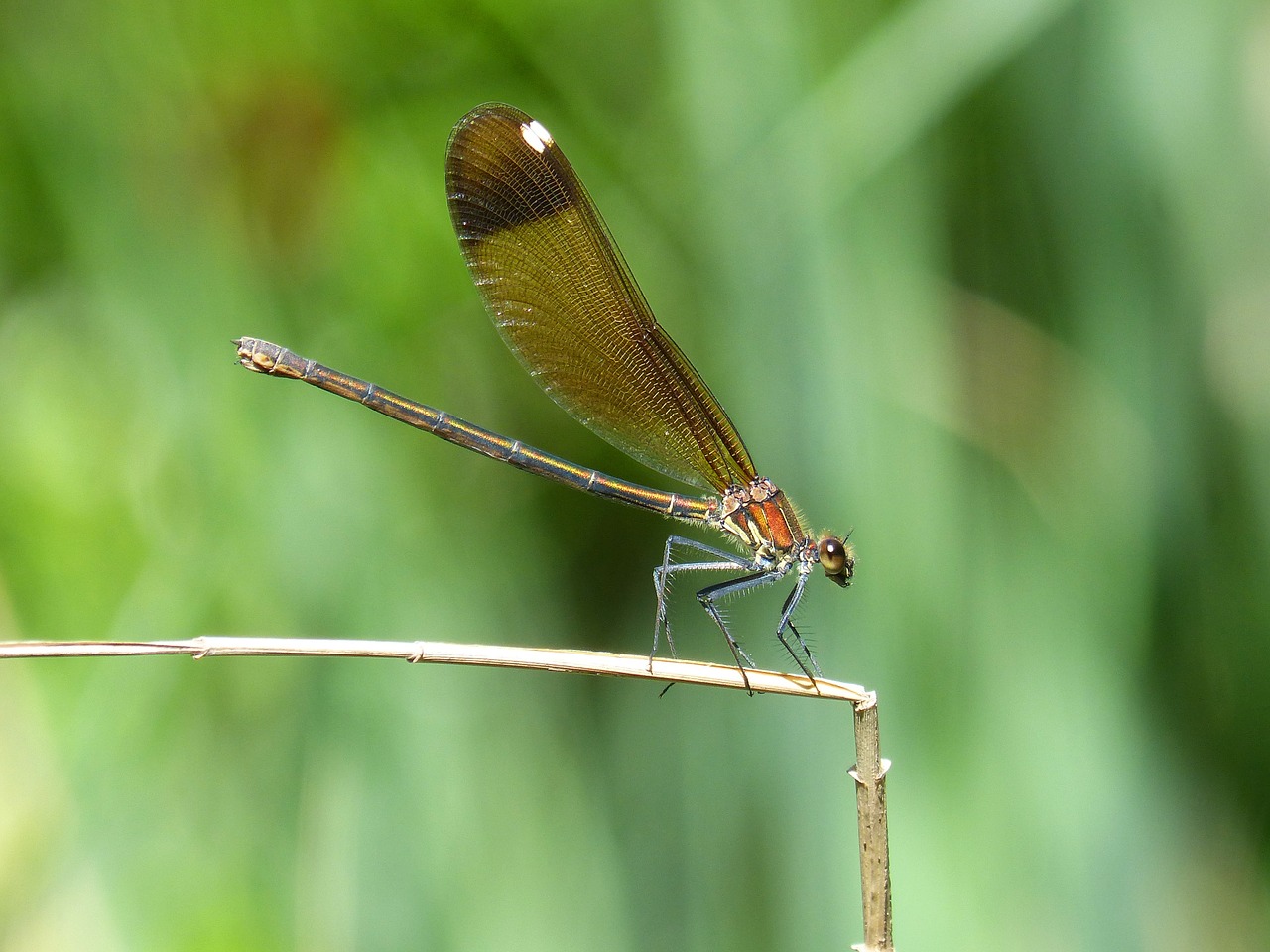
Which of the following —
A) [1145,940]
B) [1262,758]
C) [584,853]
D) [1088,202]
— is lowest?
[1145,940]

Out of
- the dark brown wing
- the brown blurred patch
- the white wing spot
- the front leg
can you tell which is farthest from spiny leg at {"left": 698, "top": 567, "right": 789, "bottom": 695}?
the brown blurred patch

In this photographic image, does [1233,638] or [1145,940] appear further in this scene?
[1233,638]

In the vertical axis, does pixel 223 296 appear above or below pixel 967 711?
above

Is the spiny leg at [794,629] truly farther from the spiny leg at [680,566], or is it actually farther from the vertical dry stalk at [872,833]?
the vertical dry stalk at [872,833]

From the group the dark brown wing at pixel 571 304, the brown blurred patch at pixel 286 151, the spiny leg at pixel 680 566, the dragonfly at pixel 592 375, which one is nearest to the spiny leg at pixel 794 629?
the dragonfly at pixel 592 375

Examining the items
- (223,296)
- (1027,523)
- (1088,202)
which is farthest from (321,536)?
(1088,202)

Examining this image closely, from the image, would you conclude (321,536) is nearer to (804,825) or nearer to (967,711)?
(804,825)

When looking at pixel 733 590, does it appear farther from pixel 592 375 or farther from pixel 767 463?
pixel 592 375
